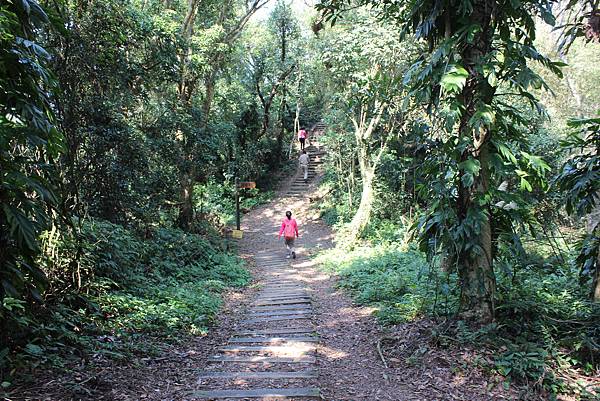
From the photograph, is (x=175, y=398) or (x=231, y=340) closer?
(x=175, y=398)

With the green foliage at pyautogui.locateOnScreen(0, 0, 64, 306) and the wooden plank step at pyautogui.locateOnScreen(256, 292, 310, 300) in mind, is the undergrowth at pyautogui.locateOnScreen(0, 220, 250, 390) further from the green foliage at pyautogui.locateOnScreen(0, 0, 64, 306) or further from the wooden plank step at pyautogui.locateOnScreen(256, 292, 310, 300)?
the wooden plank step at pyautogui.locateOnScreen(256, 292, 310, 300)

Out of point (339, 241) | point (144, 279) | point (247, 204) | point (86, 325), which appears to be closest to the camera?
point (86, 325)

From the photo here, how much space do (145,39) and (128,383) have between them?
624cm

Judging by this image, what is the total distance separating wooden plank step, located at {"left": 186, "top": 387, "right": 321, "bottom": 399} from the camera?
359 cm

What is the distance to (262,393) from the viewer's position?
363 cm

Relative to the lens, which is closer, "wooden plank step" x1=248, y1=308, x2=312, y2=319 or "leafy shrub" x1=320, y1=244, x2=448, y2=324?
"leafy shrub" x1=320, y1=244, x2=448, y2=324

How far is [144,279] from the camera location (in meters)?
6.69

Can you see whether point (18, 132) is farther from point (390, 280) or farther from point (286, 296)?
point (390, 280)

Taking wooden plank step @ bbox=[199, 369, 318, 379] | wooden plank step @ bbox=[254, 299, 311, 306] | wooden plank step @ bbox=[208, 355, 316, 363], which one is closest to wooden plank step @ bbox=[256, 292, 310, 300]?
wooden plank step @ bbox=[254, 299, 311, 306]

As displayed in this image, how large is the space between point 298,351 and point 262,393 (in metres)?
1.26

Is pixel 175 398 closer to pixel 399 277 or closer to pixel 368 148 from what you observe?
pixel 399 277

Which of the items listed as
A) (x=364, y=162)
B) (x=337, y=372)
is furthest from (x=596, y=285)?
(x=364, y=162)

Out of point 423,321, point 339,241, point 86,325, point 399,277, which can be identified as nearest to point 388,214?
point 339,241

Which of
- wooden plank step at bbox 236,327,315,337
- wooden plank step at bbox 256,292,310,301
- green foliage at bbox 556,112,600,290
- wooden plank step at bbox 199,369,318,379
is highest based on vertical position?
green foliage at bbox 556,112,600,290
